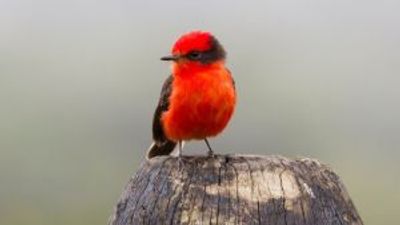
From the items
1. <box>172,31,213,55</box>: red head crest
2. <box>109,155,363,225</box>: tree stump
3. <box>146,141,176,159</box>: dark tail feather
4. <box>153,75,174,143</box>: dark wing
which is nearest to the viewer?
<box>109,155,363,225</box>: tree stump

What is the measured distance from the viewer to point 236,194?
3.66 meters

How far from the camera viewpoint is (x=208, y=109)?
582 centimetres

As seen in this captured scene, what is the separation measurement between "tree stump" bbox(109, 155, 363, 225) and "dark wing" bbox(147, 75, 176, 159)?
2071mm

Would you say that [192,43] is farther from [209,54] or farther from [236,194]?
[236,194]

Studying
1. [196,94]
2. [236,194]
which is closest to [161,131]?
[196,94]

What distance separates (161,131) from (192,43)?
96 cm

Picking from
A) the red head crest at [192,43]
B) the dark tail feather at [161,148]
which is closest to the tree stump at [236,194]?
the red head crest at [192,43]

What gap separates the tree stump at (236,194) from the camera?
3.61 meters

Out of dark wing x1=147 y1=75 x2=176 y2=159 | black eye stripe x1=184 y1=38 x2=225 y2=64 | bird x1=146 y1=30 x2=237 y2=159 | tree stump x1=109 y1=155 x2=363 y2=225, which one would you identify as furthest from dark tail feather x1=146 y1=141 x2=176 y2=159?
tree stump x1=109 y1=155 x2=363 y2=225

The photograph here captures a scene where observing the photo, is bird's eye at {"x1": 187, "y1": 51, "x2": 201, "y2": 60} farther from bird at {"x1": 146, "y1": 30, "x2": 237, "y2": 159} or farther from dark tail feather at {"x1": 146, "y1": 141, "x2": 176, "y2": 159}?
dark tail feather at {"x1": 146, "y1": 141, "x2": 176, "y2": 159}

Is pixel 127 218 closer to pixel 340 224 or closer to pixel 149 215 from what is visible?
pixel 149 215

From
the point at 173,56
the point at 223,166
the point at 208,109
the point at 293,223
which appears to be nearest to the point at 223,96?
the point at 208,109

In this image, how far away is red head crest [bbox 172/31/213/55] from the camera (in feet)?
18.3

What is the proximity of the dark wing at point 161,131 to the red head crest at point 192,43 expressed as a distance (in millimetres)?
409
